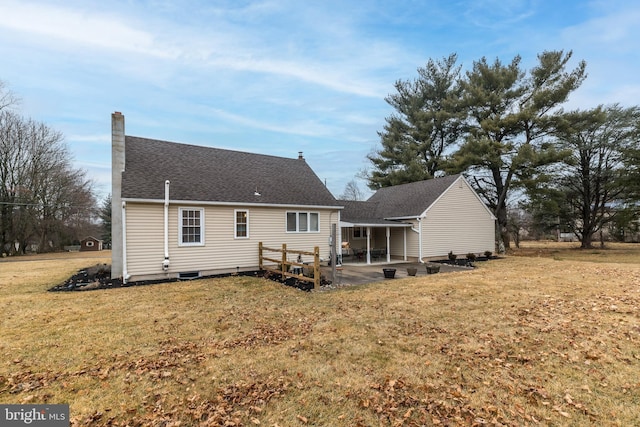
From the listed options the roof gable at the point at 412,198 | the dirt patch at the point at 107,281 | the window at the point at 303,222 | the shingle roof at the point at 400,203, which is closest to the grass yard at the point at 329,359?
the dirt patch at the point at 107,281

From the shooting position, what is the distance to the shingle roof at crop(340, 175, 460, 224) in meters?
18.7

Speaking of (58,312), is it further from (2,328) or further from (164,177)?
(164,177)

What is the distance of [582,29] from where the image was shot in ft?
45.3

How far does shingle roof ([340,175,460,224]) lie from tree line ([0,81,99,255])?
108 feet

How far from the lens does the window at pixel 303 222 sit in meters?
14.9

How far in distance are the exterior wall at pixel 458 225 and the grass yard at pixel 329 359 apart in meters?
9.90

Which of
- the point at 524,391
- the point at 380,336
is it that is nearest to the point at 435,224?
the point at 380,336

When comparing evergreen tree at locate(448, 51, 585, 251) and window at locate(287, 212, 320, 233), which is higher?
evergreen tree at locate(448, 51, 585, 251)

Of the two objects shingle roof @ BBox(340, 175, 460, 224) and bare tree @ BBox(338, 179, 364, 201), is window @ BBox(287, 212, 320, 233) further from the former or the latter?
bare tree @ BBox(338, 179, 364, 201)

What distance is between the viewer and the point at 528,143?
77.6 feet

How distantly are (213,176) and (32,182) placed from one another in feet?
99.5

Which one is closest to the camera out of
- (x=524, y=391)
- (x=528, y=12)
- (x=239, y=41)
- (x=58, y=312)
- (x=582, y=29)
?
(x=524, y=391)

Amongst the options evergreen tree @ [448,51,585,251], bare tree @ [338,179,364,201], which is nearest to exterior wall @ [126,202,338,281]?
evergreen tree @ [448,51,585,251]

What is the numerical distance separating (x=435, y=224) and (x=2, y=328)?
18.5 m
